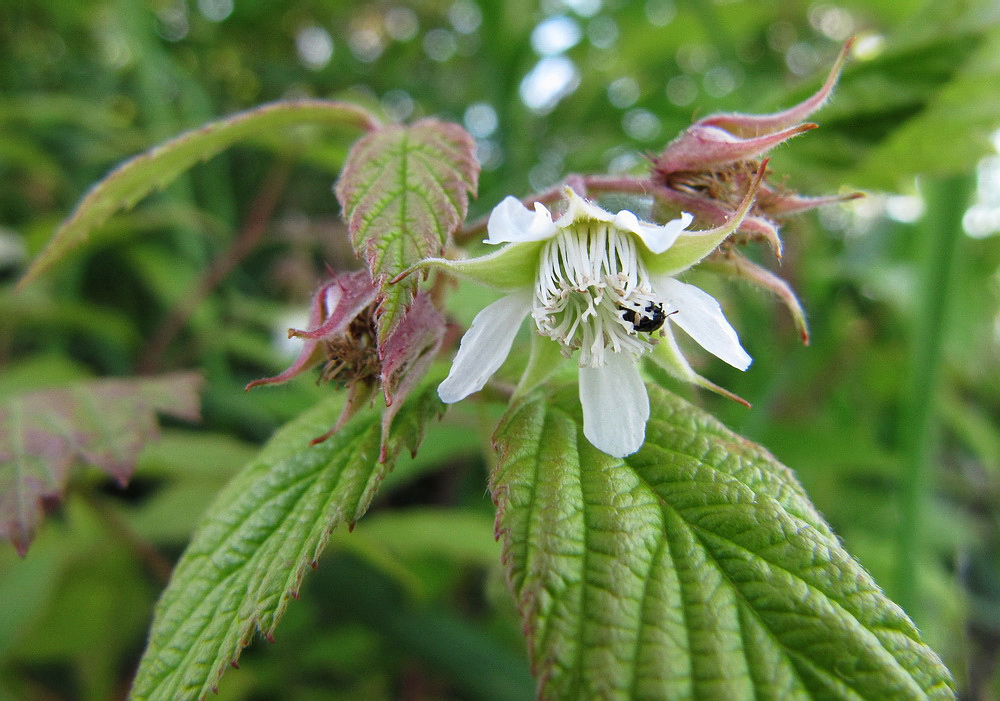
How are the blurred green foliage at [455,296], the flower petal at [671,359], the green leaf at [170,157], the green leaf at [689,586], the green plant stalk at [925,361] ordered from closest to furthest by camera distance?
the green leaf at [689,586], the flower petal at [671,359], the green leaf at [170,157], the green plant stalk at [925,361], the blurred green foliage at [455,296]

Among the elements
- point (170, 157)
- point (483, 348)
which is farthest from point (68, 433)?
point (483, 348)

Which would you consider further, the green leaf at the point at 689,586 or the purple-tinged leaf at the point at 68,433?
the purple-tinged leaf at the point at 68,433

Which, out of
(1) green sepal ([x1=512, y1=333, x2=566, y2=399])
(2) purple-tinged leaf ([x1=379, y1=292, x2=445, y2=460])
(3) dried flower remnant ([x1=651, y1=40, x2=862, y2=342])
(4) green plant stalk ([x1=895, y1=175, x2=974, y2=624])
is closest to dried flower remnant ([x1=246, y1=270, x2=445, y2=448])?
(2) purple-tinged leaf ([x1=379, y1=292, x2=445, y2=460])

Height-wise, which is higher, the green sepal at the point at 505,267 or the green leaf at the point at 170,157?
the green leaf at the point at 170,157

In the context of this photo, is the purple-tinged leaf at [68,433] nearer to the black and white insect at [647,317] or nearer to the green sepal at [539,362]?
the green sepal at [539,362]

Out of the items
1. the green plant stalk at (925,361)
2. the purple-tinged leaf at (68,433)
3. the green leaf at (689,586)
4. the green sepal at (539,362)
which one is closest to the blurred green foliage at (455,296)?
the green plant stalk at (925,361)

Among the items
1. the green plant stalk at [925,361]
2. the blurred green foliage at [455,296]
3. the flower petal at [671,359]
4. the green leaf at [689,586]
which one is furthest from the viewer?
the blurred green foliage at [455,296]

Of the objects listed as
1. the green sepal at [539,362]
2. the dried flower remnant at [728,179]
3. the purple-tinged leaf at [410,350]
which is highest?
the dried flower remnant at [728,179]
